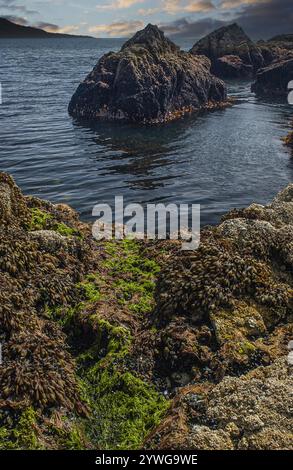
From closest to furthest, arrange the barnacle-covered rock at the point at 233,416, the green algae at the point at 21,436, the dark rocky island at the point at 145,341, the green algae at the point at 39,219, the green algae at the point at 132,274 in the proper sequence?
1. the barnacle-covered rock at the point at 233,416
2. the green algae at the point at 21,436
3. the dark rocky island at the point at 145,341
4. the green algae at the point at 132,274
5. the green algae at the point at 39,219

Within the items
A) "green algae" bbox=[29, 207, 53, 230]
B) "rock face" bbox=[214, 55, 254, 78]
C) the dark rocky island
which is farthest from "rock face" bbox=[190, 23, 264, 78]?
the dark rocky island

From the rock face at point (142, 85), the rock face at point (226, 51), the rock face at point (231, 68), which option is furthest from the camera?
the rock face at point (226, 51)

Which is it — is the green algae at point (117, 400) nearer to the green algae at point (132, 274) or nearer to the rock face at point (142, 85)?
the green algae at point (132, 274)

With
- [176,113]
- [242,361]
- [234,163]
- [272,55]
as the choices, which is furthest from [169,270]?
[272,55]

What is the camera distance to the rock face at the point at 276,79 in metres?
74.8

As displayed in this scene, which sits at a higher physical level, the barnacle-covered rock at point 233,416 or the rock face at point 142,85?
the rock face at point 142,85

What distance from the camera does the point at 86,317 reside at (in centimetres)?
1047

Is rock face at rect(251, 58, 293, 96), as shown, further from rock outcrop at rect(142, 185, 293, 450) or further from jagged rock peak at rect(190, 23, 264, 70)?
rock outcrop at rect(142, 185, 293, 450)

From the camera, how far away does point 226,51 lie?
106188 millimetres

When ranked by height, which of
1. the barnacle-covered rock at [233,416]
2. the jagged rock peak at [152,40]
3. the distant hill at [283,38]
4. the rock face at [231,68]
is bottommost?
the barnacle-covered rock at [233,416]

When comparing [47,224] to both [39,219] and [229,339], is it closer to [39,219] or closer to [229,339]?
[39,219]

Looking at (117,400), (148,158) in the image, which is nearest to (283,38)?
(148,158)

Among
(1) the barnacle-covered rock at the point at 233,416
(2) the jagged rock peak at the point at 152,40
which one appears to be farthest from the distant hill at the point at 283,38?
(1) the barnacle-covered rock at the point at 233,416

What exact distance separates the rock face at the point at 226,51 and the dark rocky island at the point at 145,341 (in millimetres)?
94545
